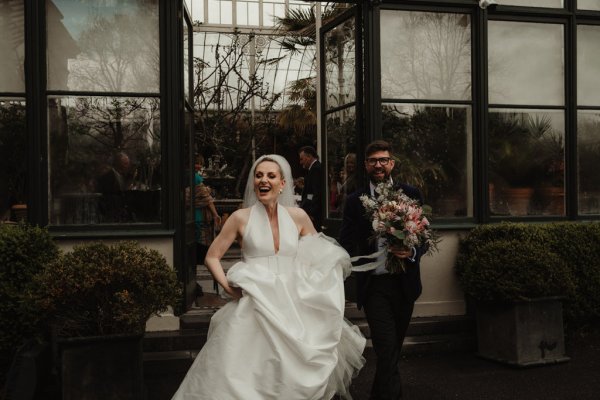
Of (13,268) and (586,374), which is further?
(586,374)

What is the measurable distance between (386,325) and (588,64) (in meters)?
5.32

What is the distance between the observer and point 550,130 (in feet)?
27.6

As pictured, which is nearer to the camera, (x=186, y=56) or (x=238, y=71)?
(x=186, y=56)

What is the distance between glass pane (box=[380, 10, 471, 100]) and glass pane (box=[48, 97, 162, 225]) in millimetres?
2761

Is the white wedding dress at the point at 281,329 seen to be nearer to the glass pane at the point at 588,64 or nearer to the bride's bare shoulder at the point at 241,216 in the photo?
the bride's bare shoulder at the point at 241,216

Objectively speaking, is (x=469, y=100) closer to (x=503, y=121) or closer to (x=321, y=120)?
(x=503, y=121)

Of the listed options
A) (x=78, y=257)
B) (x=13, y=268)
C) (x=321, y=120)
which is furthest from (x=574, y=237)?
(x=13, y=268)

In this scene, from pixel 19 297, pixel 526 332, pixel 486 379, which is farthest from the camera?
pixel 526 332

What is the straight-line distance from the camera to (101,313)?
542 cm

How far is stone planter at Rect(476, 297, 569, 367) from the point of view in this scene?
265 inches

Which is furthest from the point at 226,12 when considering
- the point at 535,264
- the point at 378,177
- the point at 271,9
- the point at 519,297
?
the point at 378,177

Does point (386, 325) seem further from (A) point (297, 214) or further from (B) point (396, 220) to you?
(A) point (297, 214)

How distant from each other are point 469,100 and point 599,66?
1.94 meters

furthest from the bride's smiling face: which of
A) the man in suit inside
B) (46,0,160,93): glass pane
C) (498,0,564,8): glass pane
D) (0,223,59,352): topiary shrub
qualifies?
(498,0,564,8): glass pane
